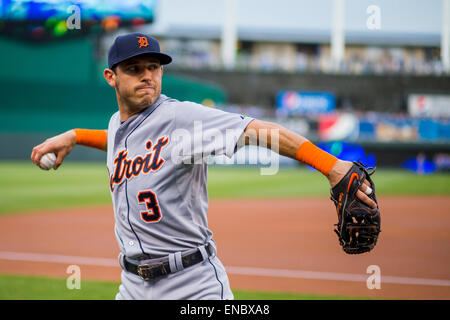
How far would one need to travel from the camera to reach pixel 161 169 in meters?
2.28

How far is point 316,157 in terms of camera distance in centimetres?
204

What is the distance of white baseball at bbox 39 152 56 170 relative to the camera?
253cm

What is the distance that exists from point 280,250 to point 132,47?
523cm

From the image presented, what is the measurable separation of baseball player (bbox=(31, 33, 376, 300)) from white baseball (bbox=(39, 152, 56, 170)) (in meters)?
0.33

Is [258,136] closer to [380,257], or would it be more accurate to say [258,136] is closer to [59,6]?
[380,257]

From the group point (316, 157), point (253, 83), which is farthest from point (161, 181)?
point (253, 83)

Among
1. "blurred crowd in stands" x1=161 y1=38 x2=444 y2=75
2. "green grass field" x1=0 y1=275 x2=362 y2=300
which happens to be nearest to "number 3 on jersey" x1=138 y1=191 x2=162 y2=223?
"green grass field" x1=0 y1=275 x2=362 y2=300

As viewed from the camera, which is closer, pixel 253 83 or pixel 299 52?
pixel 253 83

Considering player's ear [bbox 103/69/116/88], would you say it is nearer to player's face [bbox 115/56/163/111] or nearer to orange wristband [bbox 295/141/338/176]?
player's face [bbox 115/56/163/111]

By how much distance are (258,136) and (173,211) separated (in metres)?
0.52

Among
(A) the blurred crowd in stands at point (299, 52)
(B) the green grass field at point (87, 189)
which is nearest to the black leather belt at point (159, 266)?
(B) the green grass field at point (87, 189)

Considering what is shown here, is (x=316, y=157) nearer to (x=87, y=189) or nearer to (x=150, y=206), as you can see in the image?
(x=150, y=206)

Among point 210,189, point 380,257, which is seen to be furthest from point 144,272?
point 210,189

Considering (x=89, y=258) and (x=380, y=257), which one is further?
(x=380, y=257)
